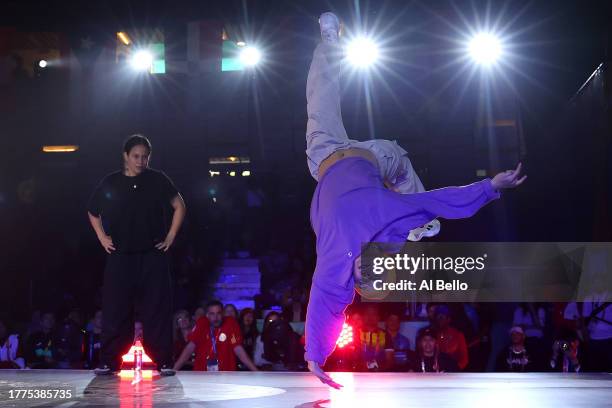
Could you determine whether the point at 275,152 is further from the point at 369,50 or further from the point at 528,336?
the point at 528,336

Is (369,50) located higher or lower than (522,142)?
higher

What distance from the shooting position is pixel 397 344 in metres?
5.75

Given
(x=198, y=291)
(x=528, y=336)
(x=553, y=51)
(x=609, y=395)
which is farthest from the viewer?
(x=198, y=291)

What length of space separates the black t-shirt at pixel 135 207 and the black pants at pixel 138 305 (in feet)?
A: 0.24

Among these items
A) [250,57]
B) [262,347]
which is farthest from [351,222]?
[250,57]

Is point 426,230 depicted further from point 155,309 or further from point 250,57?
point 250,57

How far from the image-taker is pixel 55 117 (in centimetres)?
1038

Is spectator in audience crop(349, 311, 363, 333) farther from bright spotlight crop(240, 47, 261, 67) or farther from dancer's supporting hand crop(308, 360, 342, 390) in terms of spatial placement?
bright spotlight crop(240, 47, 261, 67)

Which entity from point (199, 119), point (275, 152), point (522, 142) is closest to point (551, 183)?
point (522, 142)

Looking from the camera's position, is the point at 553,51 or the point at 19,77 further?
the point at 19,77

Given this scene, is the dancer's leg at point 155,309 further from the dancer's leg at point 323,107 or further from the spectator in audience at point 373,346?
the spectator in audience at point 373,346

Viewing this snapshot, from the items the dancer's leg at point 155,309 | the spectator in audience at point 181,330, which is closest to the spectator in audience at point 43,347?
the spectator in audience at point 181,330

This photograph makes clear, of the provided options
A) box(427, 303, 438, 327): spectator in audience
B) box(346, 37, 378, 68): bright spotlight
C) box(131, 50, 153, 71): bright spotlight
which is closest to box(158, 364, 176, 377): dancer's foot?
box(427, 303, 438, 327): spectator in audience

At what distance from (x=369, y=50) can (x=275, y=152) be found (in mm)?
2636
